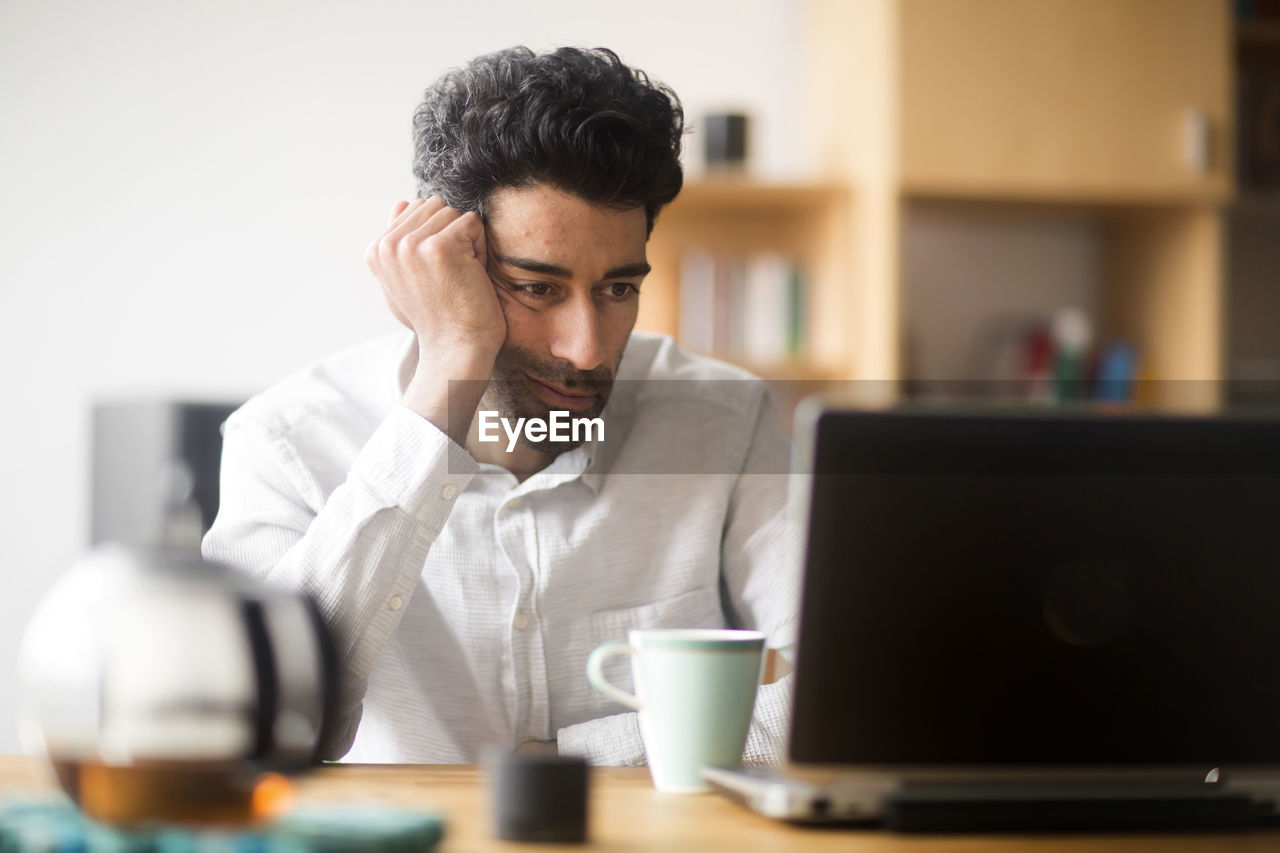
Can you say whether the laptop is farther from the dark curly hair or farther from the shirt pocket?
the dark curly hair

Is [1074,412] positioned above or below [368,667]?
above

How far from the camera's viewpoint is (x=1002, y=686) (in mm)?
724

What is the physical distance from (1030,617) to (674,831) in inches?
9.7

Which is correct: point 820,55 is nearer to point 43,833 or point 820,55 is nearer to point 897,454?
point 897,454

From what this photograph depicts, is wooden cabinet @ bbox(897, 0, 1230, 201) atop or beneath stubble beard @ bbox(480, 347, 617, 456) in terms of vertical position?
atop

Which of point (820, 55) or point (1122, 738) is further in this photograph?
point (820, 55)

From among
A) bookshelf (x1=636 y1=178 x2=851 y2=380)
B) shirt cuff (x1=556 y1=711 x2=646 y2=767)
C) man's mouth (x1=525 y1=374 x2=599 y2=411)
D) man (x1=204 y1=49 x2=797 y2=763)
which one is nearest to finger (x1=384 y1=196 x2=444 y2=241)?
man (x1=204 y1=49 x2=797 y2=763)

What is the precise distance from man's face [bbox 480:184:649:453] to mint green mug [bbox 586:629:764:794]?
56 centimetres

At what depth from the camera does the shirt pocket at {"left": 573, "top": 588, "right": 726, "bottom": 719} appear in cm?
130

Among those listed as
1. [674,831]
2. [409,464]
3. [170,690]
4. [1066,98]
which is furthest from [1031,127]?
[170,690]

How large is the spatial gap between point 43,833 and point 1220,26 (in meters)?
3.00

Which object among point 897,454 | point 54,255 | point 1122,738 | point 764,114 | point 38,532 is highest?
point 764,114

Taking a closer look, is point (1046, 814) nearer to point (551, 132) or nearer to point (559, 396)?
point (559, 396)

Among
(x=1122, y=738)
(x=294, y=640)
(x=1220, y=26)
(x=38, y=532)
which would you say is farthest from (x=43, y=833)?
(x=1220, y=26)
